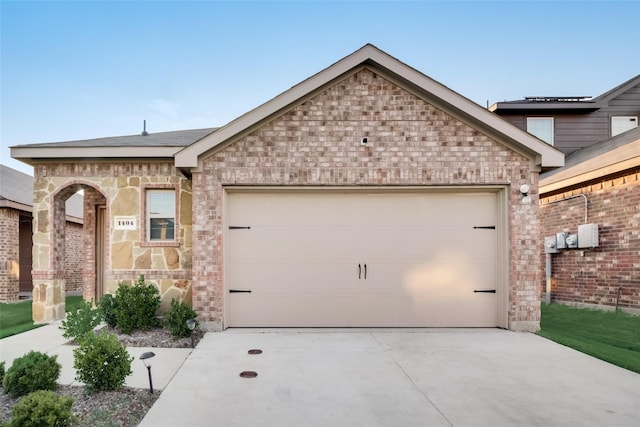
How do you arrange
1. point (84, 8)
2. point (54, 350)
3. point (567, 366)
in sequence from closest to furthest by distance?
point (567, 366)
point (54, 350)
point (84, 8)

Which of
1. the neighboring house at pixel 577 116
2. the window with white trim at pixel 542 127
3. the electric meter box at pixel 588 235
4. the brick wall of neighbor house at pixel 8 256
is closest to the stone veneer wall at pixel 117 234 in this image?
the brick wall of neighbor house at pixel 8 256

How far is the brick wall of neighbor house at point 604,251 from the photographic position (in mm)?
8711

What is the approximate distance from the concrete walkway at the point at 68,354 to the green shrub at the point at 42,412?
111 centimetres

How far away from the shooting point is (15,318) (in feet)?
27.8

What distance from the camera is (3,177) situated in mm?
13359

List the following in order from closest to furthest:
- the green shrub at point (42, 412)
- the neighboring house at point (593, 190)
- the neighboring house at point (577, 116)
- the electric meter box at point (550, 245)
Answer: the green shrub at point (42, 412), the neighboring house at point (593, 190), the electric meter box at point (550, 245), the neighboring house at point (577, 116)

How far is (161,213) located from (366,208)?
14.3ft

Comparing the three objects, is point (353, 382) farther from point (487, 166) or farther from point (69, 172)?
point (69, 172)

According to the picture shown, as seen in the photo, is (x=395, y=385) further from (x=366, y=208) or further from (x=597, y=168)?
(x=597, y=168)

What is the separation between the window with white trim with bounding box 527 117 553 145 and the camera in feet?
44.0

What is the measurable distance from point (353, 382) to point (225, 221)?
157 inches

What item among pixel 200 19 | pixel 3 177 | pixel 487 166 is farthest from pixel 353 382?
pixel 3 177

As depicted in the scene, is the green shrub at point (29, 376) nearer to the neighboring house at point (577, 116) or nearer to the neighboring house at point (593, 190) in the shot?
the neighboring house at point (593, 190)

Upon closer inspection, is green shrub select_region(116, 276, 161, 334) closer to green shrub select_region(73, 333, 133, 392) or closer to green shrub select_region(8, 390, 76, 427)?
green shrub select_region(73, 333, 133, 392)
